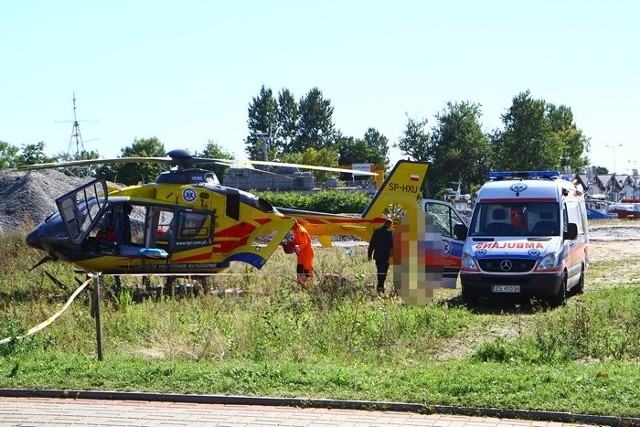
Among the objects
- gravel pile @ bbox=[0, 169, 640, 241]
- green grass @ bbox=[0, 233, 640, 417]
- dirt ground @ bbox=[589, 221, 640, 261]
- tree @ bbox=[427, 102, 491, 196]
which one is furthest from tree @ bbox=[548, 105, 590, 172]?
green grass @ bbox=[0, 233, 640, 417]

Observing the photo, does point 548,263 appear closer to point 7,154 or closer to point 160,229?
point 160,229

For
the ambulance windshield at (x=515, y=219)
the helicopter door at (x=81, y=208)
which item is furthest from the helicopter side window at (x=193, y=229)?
the ambulance windshield at (x=515, y=219)

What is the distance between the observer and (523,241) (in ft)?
58.9

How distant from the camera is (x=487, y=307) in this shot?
17.8 metres

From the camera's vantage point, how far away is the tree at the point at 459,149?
255 ft

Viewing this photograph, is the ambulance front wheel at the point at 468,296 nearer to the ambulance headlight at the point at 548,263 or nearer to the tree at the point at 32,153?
the ambulance headlight at the point at 548,263

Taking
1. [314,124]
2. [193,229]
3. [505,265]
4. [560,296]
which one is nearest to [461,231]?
[505,265]

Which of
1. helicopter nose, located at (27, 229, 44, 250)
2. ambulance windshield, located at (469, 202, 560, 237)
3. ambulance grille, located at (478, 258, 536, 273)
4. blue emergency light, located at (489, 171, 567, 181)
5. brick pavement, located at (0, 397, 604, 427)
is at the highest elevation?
blue emergency light, located at (489, 171, 567, 181)

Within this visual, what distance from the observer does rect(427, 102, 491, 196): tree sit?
3063 inches

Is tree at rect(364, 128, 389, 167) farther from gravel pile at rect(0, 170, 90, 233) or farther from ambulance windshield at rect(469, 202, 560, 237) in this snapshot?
ambulance windshield at rect(469, 202, 560, 237)

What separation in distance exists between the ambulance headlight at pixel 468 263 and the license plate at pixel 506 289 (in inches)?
21.7

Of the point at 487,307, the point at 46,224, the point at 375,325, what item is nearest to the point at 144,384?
the point at 375,325

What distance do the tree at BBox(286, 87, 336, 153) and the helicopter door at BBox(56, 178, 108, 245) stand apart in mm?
114608

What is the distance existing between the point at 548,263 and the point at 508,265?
74 cm
